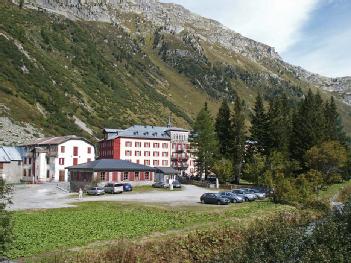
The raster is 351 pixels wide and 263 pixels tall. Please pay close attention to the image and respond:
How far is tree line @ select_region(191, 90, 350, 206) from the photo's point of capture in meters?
74.6

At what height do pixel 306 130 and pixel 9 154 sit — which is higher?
pixel 306 130

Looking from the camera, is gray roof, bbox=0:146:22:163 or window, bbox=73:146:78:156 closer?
gray roof, bbox=0:146:22:163

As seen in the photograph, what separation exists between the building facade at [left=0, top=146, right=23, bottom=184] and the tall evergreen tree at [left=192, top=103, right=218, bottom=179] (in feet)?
147

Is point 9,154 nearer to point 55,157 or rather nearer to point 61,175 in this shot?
point 55,157

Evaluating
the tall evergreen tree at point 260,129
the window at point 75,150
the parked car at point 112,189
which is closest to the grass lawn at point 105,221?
the parked car at point 112,189

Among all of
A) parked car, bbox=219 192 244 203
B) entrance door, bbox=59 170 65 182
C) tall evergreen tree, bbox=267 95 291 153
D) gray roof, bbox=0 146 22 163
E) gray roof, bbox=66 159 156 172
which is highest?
tall evergreen tree, bbox=267 95 291 153

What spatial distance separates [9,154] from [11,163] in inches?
109

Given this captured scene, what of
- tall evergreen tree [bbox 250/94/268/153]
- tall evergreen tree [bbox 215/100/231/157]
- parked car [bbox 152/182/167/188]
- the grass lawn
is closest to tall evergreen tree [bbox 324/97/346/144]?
tall evergreen tree [bbox 250/94/268/153]

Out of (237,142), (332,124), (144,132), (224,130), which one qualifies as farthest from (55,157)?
(332,124)

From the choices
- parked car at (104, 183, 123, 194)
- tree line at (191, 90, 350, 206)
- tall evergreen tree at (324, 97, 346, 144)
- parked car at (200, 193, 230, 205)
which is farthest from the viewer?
tall evergreen tree at (324, 97, 346, 144)

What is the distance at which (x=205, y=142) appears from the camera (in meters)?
90.6

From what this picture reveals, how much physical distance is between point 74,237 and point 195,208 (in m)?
20.8

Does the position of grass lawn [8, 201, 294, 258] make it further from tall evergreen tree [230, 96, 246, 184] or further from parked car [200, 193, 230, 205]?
tall evergreen tree [230, 96, 246, 184]

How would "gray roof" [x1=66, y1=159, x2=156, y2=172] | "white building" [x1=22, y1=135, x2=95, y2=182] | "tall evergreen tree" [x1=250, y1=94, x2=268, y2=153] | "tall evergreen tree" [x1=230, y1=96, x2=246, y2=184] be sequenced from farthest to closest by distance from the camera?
"white building" [x1=22, y1=135, x2=95, y2=182]
"tall evergreen tree" [x1=230, y1=96, x2=246, y2=184]
"tall evergreen tree" [x1=250, y1=94, x2=268, y2=153]
"gray roof" [x1=66, y1=159, x2=156, y2=172]
